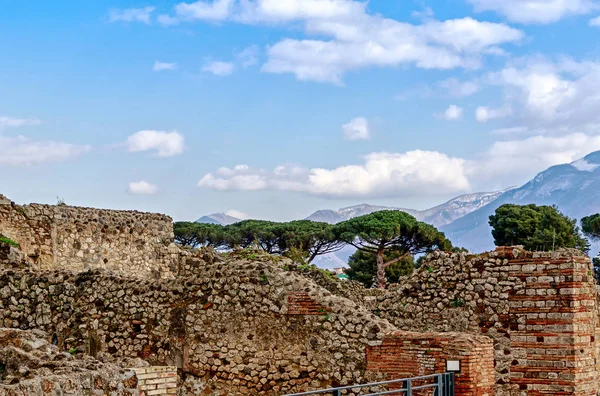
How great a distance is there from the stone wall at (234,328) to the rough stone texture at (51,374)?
140 inches

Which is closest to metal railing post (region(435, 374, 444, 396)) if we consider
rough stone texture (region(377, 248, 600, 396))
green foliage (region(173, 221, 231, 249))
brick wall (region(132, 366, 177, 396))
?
rough stone texture (region(377, 248, 600, 396))

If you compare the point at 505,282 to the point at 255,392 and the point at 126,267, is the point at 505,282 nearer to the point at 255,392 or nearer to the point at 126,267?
the point at 255,392

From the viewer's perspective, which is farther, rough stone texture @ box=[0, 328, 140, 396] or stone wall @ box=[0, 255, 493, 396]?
stone wall @ box=[0, 255, 493, 396]

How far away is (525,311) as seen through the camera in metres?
15.3

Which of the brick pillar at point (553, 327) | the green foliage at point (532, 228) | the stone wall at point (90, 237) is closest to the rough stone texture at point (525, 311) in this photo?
the brick pillar at point (553, 327)

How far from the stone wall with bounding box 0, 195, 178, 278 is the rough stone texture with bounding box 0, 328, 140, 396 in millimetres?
8084

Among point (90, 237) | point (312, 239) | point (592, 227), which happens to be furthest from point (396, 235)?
point (90, 237)

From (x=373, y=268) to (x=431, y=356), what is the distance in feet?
154

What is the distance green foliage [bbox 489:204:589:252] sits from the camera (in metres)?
58.8

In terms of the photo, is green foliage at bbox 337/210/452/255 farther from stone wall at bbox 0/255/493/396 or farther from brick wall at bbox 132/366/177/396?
brick wall at bbox 132/366/177/396

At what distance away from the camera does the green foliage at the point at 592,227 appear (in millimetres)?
68438

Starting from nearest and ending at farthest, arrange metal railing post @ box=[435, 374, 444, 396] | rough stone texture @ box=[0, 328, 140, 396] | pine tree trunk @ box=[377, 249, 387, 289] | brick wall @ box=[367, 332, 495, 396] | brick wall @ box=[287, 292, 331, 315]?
rough stone texture @ box=[0, 328, 140, 396] < metal railing post @ box=[435, 374, 444, 396] < brick wall @ box=[367, 332, 495, 396] < brick wall @ box=[287, 292, 331, 315] < pine tree trunk @ box=[377, 249, 387, 289]

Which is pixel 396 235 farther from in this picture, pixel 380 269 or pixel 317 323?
pixel 317 323

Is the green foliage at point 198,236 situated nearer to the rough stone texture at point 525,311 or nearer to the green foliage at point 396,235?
the green foliage at point 396,235
